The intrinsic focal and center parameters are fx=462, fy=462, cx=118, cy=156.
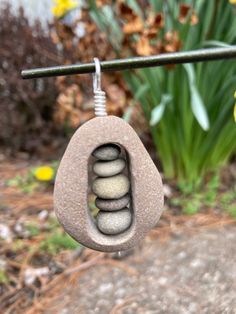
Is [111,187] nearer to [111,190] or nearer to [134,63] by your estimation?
[111,190]

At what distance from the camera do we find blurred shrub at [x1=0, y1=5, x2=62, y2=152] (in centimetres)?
261

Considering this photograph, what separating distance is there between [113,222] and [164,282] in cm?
77

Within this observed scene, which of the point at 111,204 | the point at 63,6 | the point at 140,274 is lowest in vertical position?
the point at 140,274

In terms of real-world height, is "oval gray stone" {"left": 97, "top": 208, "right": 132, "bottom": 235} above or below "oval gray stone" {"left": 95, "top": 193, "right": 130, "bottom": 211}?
below

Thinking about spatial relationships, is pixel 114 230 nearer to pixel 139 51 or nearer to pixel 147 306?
pixel 147 306

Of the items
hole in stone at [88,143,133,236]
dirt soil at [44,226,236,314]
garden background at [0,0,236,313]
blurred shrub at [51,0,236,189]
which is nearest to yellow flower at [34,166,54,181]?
garden background at [0,0,236,313]

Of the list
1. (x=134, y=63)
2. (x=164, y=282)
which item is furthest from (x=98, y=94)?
(x=164, y=282)

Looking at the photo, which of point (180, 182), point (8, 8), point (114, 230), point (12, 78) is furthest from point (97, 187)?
point (8, 8)

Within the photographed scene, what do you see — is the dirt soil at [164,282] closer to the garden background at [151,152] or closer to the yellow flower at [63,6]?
the garden background at [151,152]

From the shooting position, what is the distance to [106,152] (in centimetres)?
81

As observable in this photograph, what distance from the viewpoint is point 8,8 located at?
2686 millimetres

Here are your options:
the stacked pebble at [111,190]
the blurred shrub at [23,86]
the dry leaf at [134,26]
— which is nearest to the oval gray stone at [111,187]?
the stacked pebble at [111,190]

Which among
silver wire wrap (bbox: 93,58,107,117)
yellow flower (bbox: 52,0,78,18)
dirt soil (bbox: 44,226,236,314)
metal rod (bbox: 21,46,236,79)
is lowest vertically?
dirt soil (bbox: 44,226,236,314)

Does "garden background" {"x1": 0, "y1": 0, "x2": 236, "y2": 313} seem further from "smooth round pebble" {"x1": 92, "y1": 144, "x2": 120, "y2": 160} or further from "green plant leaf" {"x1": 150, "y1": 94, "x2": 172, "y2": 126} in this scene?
"smooth round pebble" {"x1": 92, "y1": 144, "x2": 120, "y2": 160}
